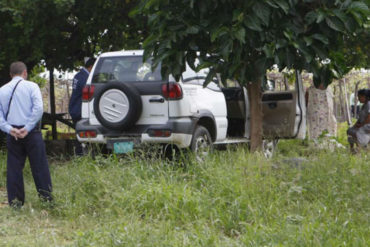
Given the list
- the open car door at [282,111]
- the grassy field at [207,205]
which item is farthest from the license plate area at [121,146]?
the open car door at [282,111]

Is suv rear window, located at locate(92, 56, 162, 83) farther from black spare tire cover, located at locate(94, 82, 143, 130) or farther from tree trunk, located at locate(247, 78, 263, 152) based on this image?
tree trunk, located at locate(247, 78, 263, 152)

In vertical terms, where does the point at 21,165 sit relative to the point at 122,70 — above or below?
below

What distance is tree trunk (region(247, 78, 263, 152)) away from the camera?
8250 mm

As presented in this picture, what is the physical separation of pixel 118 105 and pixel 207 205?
299 cm

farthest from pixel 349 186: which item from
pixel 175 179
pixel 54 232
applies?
pixel 54 232

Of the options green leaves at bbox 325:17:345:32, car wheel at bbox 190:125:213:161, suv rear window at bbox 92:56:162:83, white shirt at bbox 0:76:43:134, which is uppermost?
green leaves at bbox 325:17:345:32

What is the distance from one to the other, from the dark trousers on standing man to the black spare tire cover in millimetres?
1739

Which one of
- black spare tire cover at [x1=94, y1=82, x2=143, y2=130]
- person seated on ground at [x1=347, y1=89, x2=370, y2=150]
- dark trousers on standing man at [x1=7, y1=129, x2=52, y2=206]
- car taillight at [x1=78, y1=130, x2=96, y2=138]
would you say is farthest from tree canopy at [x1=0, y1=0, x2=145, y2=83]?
person seated on ground at [x1=347, y1=89, x2=370, y2=150]

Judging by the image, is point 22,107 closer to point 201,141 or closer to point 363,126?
point 201,141

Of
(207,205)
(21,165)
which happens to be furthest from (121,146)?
(207,205)

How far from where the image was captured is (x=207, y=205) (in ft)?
18.5

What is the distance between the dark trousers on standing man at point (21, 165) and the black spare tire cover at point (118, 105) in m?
1.74

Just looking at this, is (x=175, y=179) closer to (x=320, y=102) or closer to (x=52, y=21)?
(x=52, y=21)

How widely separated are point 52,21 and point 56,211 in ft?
18.6
